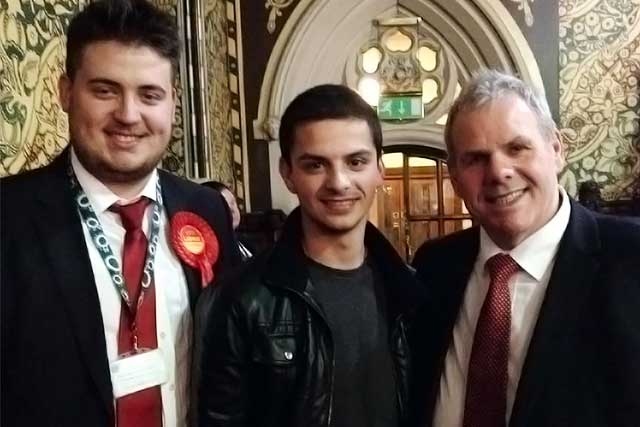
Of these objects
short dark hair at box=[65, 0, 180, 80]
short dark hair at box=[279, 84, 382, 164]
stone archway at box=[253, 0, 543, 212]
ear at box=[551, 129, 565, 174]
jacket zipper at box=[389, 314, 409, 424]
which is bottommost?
jacket zipper at box=[389, 314, 409, 424]

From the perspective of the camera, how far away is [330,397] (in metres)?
1.38

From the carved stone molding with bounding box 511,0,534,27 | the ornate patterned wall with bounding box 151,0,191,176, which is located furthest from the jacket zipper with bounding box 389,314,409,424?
the carved stone molding with bounding box 511,0,534,27

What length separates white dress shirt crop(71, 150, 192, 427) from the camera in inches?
54.4

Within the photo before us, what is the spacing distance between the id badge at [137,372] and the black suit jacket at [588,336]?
24.3 inches

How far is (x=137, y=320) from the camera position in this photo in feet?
4.56

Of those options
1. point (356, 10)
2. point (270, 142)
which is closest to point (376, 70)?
point (356, 10)

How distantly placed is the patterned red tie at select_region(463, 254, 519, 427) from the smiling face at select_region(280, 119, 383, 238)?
28cm

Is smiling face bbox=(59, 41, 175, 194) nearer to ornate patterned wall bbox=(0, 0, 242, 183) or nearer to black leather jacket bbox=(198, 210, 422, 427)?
black leather jacket bbox=(198, 210, 422, 427)

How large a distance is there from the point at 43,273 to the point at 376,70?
3.75 metres

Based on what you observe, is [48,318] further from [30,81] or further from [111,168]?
[30,81]

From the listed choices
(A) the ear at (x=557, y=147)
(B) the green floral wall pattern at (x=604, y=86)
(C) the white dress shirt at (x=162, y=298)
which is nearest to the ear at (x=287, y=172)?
(C) the white dress shirt at (x=162, y=298)

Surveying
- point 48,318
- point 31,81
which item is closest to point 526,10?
point 31,81

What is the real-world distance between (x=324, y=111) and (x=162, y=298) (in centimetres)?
46

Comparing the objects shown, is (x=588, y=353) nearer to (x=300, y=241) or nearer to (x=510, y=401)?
(x=510, y=401)
